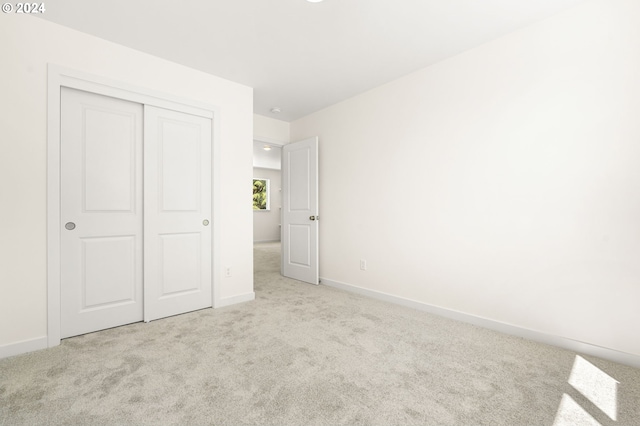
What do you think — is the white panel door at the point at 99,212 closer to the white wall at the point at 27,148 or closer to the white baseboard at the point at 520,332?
the white wall at the point at 27,148

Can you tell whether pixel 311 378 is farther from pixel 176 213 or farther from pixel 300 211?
pixel 300 211

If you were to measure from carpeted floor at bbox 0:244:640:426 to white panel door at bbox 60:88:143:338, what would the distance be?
26cm

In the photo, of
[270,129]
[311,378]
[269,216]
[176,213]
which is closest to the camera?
→ [311,378]

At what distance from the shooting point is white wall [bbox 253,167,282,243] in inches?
381

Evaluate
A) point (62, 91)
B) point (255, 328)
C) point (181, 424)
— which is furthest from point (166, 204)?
point (181, 424)

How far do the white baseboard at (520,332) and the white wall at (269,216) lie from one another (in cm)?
669

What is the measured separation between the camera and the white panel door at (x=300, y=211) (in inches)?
165

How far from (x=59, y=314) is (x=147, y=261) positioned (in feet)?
2.35

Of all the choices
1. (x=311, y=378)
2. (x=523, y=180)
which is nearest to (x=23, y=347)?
(x=311, y=378)

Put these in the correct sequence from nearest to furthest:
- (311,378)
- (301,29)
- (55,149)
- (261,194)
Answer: (311,378) < (55,149) < (301,29) < (261,194)

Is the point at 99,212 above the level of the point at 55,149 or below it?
below

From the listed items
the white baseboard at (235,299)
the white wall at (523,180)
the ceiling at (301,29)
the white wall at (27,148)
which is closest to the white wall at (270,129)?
the ceiling at (301,29)

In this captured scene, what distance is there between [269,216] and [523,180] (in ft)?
27.6

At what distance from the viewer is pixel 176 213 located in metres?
2.92
